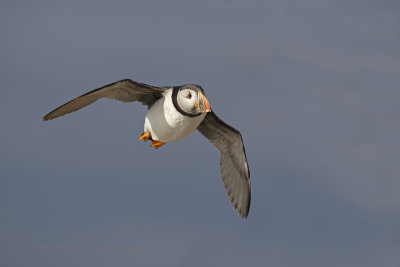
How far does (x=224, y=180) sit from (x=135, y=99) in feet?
16.4

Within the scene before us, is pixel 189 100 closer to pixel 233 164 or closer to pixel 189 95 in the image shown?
pixel 189 95

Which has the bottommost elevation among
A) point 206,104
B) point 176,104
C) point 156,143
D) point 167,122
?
point 156,143

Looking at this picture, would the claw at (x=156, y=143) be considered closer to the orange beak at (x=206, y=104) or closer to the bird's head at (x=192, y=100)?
the bird's head at (x=192, y=100)

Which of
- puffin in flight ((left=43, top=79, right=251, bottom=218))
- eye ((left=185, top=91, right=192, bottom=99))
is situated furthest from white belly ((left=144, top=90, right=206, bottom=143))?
eye ((left=185, top=91, right=192, bottom=99))

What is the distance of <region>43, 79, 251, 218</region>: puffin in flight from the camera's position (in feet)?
65.3

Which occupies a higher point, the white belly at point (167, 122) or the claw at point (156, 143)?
the white belly at point (167, 122)

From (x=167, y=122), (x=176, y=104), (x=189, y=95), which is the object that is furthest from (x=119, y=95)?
(x=189, y=95)

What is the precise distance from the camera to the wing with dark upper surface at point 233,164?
24297mm

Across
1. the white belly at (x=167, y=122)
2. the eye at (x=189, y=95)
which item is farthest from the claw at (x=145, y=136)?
the eye at (x=189, y=95)

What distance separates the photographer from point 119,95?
849 inches

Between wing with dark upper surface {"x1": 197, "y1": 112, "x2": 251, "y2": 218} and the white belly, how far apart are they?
119 inches

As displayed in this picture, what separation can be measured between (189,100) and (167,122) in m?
1.35

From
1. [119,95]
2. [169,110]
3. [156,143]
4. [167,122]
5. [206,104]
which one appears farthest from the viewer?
[156,143]

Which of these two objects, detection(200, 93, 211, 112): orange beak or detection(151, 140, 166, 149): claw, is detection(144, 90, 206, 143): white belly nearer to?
detection(151, 140, 166, 149): claw
